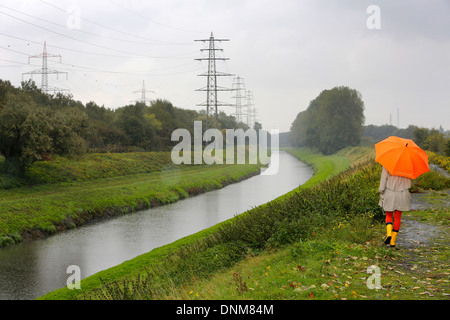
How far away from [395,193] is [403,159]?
76 cm

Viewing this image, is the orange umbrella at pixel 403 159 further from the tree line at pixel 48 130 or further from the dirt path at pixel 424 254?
the tree line at pixel 48 130

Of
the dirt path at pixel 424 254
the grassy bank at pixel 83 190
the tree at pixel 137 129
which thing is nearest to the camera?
the dirt path at pixel 424 254

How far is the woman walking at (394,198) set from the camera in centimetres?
964

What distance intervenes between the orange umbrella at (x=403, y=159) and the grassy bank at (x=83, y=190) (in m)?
16.3

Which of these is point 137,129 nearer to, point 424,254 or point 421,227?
point 421,227

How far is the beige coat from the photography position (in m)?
9.63

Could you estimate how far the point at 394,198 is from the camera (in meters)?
9.65

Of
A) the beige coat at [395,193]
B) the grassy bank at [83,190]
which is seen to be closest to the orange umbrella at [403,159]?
the beige coat at [395,193]

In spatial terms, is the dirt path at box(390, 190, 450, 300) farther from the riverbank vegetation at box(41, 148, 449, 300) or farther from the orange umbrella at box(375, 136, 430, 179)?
the orange umbrella at box(375, 136, 430, 179)

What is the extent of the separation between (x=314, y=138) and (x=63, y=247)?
80.1 metres

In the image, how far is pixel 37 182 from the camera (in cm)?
3038

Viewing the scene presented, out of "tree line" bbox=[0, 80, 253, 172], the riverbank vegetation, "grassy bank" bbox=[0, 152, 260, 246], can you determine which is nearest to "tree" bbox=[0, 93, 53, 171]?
"tree line" bbox=[0, 80, 253, 172]
